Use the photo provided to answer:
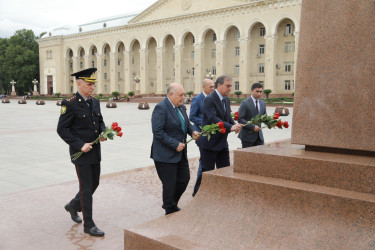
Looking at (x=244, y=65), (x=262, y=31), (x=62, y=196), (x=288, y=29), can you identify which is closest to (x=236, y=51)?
(x=244, y=65)

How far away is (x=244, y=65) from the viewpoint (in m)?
42.3

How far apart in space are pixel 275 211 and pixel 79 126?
87.2 inches

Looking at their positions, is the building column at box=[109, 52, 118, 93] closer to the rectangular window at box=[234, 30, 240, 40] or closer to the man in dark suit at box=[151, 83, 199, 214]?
the rectangular window at box=[234, 30, 240, 40]

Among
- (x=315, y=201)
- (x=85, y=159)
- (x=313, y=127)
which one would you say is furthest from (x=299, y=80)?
(x=85, y=159)

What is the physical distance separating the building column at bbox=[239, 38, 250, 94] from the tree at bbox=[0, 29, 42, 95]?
41693mm

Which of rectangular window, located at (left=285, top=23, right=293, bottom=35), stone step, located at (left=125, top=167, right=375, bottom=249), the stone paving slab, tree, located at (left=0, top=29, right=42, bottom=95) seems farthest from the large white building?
stone step, located at (left=125, top=167, right=375, bottom=249)

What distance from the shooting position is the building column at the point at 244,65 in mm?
41812

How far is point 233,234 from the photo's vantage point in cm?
320

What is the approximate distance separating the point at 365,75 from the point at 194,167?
180 inches

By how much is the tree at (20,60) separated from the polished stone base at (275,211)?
2703 inches

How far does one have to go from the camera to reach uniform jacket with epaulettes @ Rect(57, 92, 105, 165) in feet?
13.0

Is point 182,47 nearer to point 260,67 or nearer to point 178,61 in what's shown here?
point 178,61

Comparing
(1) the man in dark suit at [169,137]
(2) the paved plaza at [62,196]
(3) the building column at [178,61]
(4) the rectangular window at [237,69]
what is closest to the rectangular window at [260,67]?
(4) the rectangular window at [237,69]

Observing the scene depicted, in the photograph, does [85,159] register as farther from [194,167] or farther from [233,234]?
[194,167]
